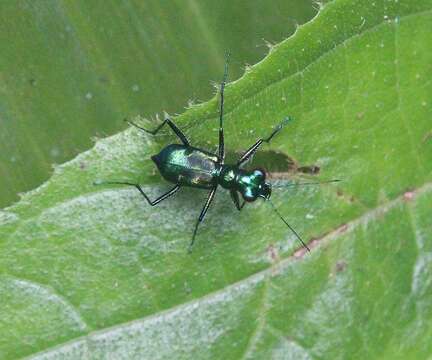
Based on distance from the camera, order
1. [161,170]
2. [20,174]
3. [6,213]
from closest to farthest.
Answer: [6,213] → [161,170] → [20,174]

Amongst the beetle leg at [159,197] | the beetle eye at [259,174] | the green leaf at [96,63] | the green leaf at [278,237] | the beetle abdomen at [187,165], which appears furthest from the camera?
the green leaf at [96,63]

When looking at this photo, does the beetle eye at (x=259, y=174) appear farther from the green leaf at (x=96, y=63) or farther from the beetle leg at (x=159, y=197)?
the green leaf at (x=96, y=63)

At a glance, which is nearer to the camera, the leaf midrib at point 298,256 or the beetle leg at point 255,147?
the leaf midrib at point 298,256

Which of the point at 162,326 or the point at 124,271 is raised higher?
the point at 124,271

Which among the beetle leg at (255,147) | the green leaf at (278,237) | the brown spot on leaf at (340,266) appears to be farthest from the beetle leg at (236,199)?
the brown spot on leaf at (340,266)

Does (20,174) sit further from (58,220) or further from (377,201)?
(377,201)

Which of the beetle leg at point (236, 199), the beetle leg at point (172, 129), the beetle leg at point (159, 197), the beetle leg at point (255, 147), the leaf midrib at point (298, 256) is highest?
the beetle leg at point (172, 129)

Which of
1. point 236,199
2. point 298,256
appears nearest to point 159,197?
point 236,199

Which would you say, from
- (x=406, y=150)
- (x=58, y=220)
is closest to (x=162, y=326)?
(x=58, y=220)
